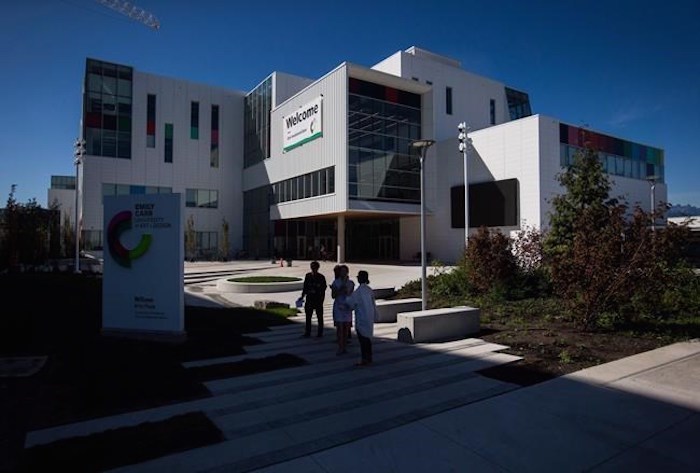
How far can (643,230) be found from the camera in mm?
9227

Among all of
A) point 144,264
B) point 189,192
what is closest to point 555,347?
point 144,264

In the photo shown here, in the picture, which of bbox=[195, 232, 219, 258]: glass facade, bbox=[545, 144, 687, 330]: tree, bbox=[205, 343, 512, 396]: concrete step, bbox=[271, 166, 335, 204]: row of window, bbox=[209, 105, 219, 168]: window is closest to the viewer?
bbox=[205, 343, 512, 396]: concrete step

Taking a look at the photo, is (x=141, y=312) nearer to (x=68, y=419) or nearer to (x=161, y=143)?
(x=68, y=419)

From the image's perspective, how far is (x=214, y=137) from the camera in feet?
166

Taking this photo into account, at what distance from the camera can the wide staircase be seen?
172 inches

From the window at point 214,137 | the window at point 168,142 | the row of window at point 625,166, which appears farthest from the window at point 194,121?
the row of window at point 625,166

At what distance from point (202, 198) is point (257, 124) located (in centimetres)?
1021

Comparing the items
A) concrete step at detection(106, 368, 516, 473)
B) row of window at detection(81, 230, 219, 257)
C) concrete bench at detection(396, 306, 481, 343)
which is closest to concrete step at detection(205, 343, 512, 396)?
concrete bench at detection(396, 306, 481, 343)

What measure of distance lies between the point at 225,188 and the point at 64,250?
17.8m

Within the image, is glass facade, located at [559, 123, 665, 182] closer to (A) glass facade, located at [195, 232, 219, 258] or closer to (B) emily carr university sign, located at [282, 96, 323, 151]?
(B) emily carr university sign, located at [282, 96, 323, 151]

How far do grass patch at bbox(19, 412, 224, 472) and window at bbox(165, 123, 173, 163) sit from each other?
47340 millimetres

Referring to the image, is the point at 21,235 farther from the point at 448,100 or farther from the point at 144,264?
the point at 448,100

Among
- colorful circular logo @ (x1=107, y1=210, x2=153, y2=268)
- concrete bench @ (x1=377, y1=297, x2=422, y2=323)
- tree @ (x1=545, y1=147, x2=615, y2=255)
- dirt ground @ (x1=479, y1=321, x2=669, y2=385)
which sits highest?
tree @ (x1=545, y1=147, x2=615, y2=255)

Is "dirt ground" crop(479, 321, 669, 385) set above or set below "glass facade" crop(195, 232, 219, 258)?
below
